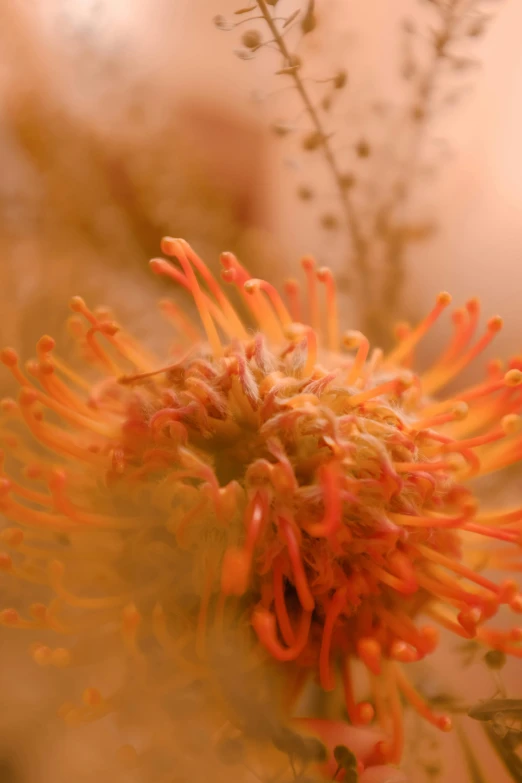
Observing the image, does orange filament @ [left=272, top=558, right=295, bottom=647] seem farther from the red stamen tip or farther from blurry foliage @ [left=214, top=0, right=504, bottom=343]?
blurry foliage @ [left=214, top=0, right=504, bottom=343]

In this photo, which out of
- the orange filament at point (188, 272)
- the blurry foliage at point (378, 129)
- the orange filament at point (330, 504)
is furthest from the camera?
the blurry foliage at point (378, 129)

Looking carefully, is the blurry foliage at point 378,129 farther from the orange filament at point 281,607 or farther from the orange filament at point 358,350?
the orange filament at point 281,607

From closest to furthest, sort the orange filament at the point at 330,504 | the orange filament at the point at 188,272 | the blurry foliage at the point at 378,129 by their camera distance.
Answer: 1. the orange filament at the point at 330,504
2. the orange filament at the point at 188,272
3. the blurry foliage at the point at 378,129

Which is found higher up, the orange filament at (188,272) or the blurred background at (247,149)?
the blurred background at (247,149)

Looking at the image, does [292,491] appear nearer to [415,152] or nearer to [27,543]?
[27,543]

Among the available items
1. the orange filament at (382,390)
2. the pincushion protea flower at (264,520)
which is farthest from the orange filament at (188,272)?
the orange filament at (382,390)

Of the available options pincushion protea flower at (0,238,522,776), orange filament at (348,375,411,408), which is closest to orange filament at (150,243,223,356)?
pincushion protea flower at (0,238,522,776)

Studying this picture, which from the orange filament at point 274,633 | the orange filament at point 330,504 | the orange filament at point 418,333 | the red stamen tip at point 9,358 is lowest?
the orange filament at point 274,633
